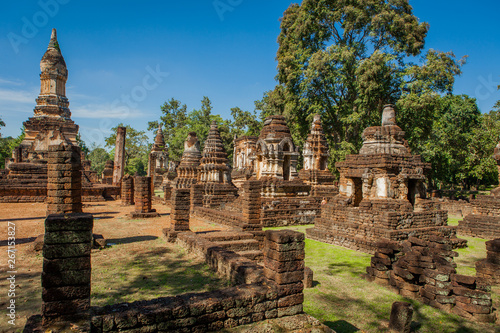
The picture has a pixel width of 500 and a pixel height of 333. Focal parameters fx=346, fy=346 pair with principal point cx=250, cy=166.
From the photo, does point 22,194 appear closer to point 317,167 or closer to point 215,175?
point 215,175

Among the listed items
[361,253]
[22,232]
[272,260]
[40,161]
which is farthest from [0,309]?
[40,161]

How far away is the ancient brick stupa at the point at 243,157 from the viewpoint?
2885 centimetres

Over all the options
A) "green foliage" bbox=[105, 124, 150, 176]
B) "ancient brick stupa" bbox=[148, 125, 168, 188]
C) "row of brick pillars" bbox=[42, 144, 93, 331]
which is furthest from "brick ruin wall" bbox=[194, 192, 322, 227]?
"green foliage" bbox=[105, 124, 150, 176]

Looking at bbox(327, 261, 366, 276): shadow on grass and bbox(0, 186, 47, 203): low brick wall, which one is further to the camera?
bbox(0, 186, 47, 203): low brick wall

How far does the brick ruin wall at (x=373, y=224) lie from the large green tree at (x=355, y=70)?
14.2 meters

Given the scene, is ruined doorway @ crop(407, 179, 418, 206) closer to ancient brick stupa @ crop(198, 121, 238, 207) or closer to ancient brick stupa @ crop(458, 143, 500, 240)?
ancient brick stupa @ crop(458, 143, 500, 240)

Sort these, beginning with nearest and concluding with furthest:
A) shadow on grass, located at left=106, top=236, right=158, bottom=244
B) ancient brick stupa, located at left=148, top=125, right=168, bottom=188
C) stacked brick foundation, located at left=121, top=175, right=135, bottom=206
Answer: shadow on grass, located at left=106, top=236, right=158, bottom=244, stacked brick foundation, located at left=121, top=175, right=135, bottom=206, ancient brick stupa, located at left=148, top=125, right=168, bottom=188

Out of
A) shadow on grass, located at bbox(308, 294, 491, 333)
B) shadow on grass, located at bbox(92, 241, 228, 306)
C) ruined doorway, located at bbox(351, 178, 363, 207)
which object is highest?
ruined doorway, located at bbox(351, 178, 363, 207)

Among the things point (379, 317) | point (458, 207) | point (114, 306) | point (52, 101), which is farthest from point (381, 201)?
point (52, 101)

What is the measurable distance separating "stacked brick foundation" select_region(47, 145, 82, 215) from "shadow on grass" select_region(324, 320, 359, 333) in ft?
19.9

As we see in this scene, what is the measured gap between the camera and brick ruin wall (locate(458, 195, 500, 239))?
11.7 metres

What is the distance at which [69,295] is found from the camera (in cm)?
386

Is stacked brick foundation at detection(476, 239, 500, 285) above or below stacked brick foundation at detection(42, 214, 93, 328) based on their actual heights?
below

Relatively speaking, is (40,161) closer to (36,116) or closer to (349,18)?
(36,116)
